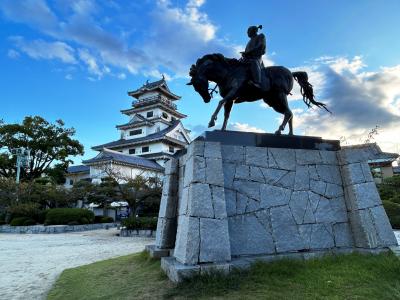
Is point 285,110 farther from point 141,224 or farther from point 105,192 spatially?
point 105,192

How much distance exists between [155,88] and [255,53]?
1708 inches

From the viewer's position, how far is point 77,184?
26141mm

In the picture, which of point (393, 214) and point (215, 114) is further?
point (393, 214)

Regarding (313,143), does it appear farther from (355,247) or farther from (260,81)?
(355,247)

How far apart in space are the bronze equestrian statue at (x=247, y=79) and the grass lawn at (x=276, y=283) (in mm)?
2808

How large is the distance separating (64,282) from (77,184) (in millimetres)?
22130

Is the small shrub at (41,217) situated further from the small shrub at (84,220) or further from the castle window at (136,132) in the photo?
the castle window at (136,132)

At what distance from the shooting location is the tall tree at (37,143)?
33250mm

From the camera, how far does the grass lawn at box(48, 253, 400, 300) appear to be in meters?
3.68

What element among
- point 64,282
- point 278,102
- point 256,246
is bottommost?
point 64,282

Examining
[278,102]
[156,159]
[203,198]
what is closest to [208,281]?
[203,198]

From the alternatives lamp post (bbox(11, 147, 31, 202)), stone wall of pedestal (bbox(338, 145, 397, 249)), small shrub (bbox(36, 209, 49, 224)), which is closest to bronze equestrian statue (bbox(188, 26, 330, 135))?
stone wall of pedestal (bbox(338, 145, 397, 249))

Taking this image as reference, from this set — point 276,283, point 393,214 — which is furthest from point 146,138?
point 276,283

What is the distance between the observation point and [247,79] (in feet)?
20.4
